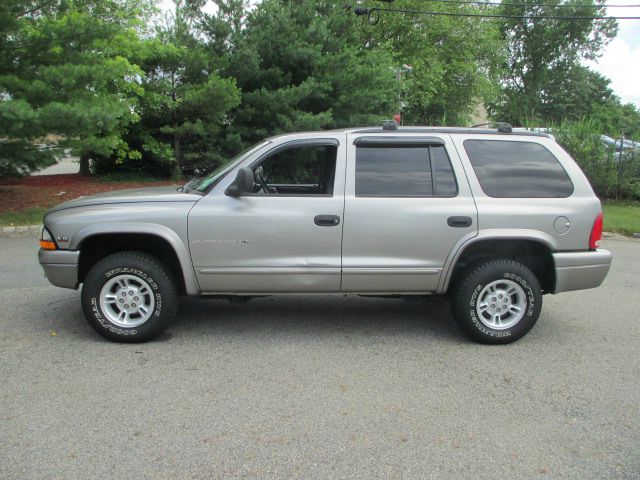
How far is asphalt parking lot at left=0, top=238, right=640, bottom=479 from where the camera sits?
9.96ft

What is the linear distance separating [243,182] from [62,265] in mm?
1620

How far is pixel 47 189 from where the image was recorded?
13617 millimetres

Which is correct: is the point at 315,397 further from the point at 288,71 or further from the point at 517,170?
the point at 288,71

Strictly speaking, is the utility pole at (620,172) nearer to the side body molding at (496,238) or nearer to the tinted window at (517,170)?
the tinted window at (517,170)

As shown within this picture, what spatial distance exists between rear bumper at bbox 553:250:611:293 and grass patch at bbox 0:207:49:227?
9560 millimetres

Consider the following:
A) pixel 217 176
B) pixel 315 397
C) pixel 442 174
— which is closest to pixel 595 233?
pixel 442 174

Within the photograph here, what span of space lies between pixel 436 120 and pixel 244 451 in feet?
111

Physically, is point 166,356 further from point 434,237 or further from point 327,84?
point 327,84

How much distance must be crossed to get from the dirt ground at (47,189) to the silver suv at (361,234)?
8.49 meters

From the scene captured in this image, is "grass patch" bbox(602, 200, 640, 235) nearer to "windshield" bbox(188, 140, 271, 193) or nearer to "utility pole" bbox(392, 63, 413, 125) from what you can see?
"utility pole" bbox(392, 63, 413, 125)

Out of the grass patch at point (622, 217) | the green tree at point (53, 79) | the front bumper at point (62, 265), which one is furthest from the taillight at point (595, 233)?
the green tree at point (53, 79)

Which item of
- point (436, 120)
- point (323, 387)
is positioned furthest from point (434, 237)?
point (436, 120)

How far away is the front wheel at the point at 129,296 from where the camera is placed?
462 centimetres

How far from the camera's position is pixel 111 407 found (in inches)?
142
